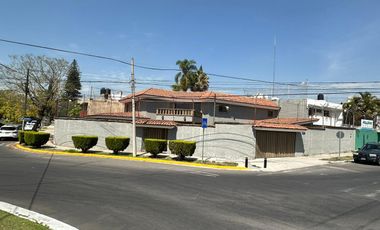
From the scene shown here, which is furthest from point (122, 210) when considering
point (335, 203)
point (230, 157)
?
point (230, 157)

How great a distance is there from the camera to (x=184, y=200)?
415 inches

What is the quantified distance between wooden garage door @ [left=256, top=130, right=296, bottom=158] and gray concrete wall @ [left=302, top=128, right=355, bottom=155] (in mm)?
1924

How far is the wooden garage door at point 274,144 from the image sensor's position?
2677 cm

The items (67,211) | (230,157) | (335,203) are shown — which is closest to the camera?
(67,211)

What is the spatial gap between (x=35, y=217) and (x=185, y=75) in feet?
169

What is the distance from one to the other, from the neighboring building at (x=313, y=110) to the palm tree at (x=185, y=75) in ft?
57.3

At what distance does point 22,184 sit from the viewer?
11.9 meters

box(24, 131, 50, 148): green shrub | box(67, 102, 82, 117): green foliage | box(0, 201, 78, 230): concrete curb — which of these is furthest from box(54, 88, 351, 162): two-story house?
box(67, 102, 82, 117): green foliage

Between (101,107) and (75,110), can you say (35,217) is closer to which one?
(101,107)

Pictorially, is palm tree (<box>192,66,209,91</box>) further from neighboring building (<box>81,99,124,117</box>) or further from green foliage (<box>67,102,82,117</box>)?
green foliage (<box>67,102,82,117</box>)

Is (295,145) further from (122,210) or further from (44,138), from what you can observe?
(122,210)

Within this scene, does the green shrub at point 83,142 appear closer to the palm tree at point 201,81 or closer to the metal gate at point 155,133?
the metal gate at point 155,133

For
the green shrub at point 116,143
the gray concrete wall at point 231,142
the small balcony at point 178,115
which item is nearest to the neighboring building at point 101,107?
the small balcony at point 178,115

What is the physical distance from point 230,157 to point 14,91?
→ 40.9 meters
